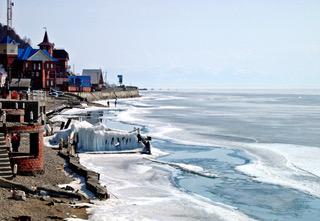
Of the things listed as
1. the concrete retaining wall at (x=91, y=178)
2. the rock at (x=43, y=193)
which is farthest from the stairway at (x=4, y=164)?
the concrete retaining wall at (x=91, y=178)

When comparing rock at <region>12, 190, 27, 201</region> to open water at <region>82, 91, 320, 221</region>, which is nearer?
rock at <region>12, 190, 27, 201</region>

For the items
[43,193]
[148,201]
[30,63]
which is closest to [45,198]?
[43,193]

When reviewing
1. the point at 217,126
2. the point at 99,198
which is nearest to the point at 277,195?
the point at 99,198

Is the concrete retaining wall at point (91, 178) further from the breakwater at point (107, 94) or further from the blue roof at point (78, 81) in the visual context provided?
the blue roof at point (78, 81)

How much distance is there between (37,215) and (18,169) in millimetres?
5268

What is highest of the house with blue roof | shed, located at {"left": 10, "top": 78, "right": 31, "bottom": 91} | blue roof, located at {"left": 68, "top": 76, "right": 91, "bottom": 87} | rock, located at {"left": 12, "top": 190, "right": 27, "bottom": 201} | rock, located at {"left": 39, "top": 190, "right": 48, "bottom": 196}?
the house with blue roof

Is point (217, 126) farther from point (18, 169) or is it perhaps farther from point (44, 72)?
point (44, 72)

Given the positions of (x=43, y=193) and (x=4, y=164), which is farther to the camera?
(x=4, y=164)

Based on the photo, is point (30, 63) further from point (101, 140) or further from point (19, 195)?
point (19, 195)

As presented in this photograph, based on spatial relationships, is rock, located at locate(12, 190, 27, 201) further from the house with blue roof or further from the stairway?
the house with blue roof

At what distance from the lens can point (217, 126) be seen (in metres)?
56.5

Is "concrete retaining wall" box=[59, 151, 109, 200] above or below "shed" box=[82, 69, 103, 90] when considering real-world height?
below

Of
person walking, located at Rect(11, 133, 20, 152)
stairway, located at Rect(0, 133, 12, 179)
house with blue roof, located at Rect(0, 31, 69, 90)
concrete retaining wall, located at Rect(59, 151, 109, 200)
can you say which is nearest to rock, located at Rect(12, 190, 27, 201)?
stairway, located at Rect(0, 133, 12, 179)

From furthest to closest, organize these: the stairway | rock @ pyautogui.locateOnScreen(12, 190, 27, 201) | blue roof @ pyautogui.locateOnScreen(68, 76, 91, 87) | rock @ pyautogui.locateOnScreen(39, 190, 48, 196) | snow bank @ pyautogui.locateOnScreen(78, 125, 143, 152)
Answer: blue roof @ pyautogui.locateOnScreen(68, 76, 91, 87) → snow bank @ pyautogui.locateOnScreen(78, 125, 143, 152) → the stairway → rock @ pyautogui.locateOnScreen(39, 190, 48, 196) → rock @ pyautogui.locateOnScreen(12, 190, 27, 201)
